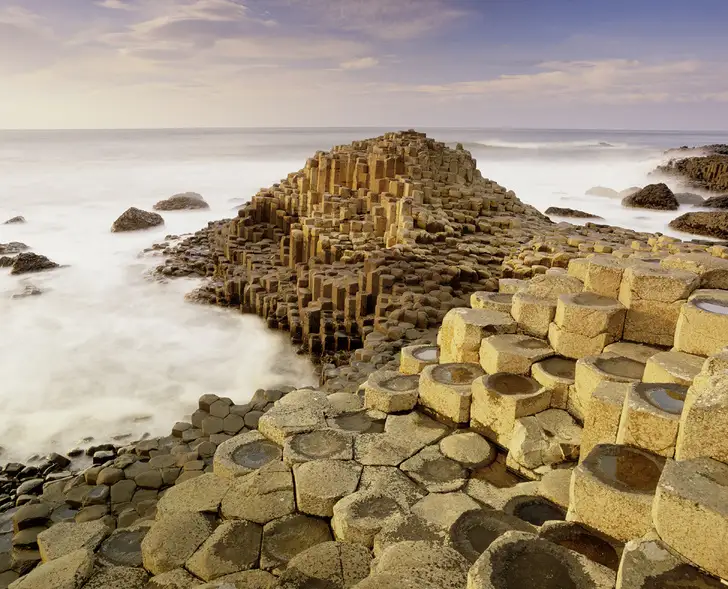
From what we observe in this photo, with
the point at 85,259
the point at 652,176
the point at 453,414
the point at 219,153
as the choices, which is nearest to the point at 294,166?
the point at 219,153

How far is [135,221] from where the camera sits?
65.6ft

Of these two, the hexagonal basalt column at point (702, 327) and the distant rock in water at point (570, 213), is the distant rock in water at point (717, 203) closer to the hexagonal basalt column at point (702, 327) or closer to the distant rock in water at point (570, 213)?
the distant rock in water at point (570, 213)

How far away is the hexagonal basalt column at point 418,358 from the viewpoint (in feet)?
16.8

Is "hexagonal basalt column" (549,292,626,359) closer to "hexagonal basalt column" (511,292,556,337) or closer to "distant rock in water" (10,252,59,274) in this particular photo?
"hexagonal basalt column" (511,292,556,337)

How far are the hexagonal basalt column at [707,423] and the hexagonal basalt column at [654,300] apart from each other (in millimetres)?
1543

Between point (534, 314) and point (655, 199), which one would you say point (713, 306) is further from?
point (655, 199)

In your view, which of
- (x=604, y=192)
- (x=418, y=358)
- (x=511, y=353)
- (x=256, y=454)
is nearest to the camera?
(x=256, y=454)

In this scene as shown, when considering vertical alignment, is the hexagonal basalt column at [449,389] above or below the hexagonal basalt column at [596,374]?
below

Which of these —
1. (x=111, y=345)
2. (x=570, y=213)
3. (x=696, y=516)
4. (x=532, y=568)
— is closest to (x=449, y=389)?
(x=532, y=568)

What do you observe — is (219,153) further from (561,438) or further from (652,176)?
(561,438)

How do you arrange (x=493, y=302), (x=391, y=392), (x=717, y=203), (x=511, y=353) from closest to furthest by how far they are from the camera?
1. (x=511, y=353)
2. (x=391, y=392)
3. (x=493, y=302)
4. (x=717, y=203)

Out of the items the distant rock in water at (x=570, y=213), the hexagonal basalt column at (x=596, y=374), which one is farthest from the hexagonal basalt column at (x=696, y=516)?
the distant rock in water at (x=570, y=213)

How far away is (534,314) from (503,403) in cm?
102

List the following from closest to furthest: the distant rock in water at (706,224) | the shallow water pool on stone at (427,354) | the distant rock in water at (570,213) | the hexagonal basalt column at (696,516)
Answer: the hexagonal basalt column at (696,516)
the shallow water pool on stone at (427,354)
the distant rock in water at (706,224)
the distant rock in water at (570,213)
